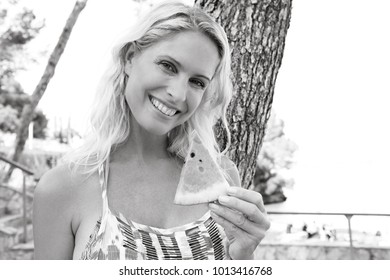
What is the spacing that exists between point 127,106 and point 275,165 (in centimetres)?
1072

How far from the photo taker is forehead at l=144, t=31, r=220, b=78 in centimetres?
163

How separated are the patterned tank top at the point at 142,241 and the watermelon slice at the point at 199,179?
0.41ft

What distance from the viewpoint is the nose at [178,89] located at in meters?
1.61

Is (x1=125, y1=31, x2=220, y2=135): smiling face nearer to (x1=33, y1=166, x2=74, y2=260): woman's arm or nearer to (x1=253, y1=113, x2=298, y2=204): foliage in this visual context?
(x1=33, y1=166, x2=74, y2=260): woman's arm

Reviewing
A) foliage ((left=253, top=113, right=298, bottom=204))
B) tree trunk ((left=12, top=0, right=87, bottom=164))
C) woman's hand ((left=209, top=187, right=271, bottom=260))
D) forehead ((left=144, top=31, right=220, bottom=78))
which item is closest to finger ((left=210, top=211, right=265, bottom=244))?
woman's hand ((left=209, top=187, right=271, bottom=260))

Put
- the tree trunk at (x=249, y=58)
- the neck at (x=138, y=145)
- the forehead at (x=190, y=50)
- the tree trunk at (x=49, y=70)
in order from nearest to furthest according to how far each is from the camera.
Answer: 1. the forehead at (x=190, y=50)
2. the neck at (x=138, y=145)
3. the tree trunk at (x=249, y=58)
4. the tree trunk at (x=49, y=70)

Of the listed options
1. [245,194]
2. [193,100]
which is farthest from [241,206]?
[193,100]

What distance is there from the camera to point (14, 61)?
1000 centimetres

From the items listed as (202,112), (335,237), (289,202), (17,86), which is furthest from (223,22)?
(289,202)

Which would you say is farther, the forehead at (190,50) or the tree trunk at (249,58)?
the tree trunk at (249,58)

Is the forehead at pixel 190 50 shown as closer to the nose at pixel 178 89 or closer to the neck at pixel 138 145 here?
the nose at pixel 178 89

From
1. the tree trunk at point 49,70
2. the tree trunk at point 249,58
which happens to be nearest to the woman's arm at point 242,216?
the tree trunk at point 249,58

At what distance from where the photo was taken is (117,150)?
72.4 inches

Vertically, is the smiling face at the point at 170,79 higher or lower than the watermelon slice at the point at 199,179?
higher
